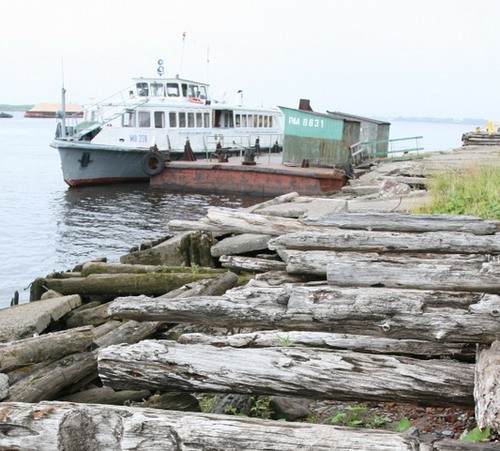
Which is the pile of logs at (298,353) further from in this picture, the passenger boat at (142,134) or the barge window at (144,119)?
the barge window at (144,119)

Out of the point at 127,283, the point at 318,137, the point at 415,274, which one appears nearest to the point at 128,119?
the point at 318,137

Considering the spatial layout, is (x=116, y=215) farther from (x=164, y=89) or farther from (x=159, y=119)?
(x=164, y=89)

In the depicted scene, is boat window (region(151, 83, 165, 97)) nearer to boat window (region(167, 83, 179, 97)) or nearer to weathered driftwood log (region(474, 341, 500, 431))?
boat window (region(167, 83, 179, 97))

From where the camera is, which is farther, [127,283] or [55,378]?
[127,283]

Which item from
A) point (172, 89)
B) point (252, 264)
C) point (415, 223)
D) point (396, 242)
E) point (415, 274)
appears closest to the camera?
point (415, 274)

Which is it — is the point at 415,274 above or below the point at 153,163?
above

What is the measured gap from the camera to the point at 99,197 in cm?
2766

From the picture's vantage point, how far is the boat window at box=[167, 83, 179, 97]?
3173cm

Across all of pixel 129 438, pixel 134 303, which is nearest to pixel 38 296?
pixel 134 303

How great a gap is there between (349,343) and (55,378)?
1.89 meters

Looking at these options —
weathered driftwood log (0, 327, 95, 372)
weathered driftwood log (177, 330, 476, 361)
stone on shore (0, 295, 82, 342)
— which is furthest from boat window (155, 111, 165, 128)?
weathered driftwood log (177, 330, 476, 361)

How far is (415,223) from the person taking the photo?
661 centimetres

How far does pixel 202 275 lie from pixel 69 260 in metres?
10.4

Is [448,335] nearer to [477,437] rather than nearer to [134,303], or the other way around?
[477,437]
